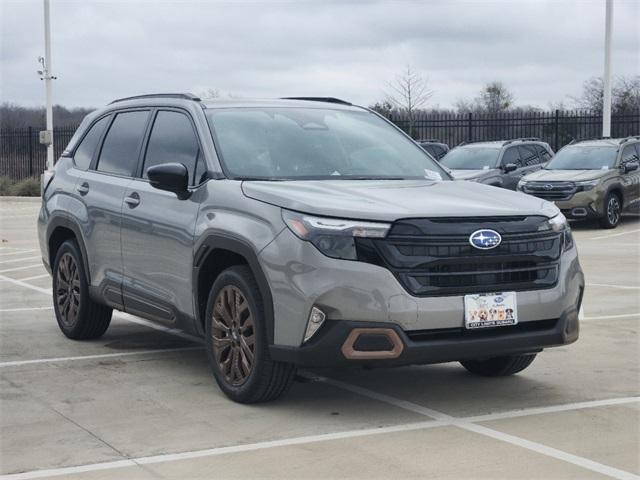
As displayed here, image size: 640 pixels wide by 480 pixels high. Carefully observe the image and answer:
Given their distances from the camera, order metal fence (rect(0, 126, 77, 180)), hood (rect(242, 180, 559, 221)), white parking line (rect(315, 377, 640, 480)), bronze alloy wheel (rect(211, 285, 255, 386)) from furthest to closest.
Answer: metal fence (rect(0, 126, 77, 180))
bronze alloy wheel (rect(211, 285, 255, 386))
hood (rect(242, 180, 559, 221))
white parking line (rect(315, 377, 640, 480))

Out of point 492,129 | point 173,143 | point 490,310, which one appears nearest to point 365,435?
point 490,310

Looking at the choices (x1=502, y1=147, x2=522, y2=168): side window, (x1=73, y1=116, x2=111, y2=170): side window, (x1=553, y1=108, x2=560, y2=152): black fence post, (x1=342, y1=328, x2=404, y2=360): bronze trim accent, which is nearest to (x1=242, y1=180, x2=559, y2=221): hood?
(x1=342, y1=328, x2=404, y2=360): bronze trim accent

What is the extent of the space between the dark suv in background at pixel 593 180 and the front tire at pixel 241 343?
1517 cm

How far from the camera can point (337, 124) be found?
7594 mm

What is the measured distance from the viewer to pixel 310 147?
7.16 meters

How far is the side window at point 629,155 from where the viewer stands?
72.0 ft

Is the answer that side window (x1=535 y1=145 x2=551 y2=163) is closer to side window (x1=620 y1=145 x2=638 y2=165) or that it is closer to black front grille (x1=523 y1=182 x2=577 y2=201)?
side window (x1=620 y1=145 x2=638 y2=165)

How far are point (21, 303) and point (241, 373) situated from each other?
5.26m

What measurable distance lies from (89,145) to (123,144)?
74 centimetres

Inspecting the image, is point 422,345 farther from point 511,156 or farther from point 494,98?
point 494,98

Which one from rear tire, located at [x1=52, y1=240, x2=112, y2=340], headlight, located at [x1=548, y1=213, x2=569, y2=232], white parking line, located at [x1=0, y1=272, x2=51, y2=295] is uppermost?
headlight, located at [x1=548, y1=213, x2=569, y2=232]

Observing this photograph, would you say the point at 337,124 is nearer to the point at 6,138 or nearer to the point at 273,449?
the point at 273,449

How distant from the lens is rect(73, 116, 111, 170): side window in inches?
344

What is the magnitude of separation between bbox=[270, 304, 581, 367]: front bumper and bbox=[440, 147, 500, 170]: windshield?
1715cm
